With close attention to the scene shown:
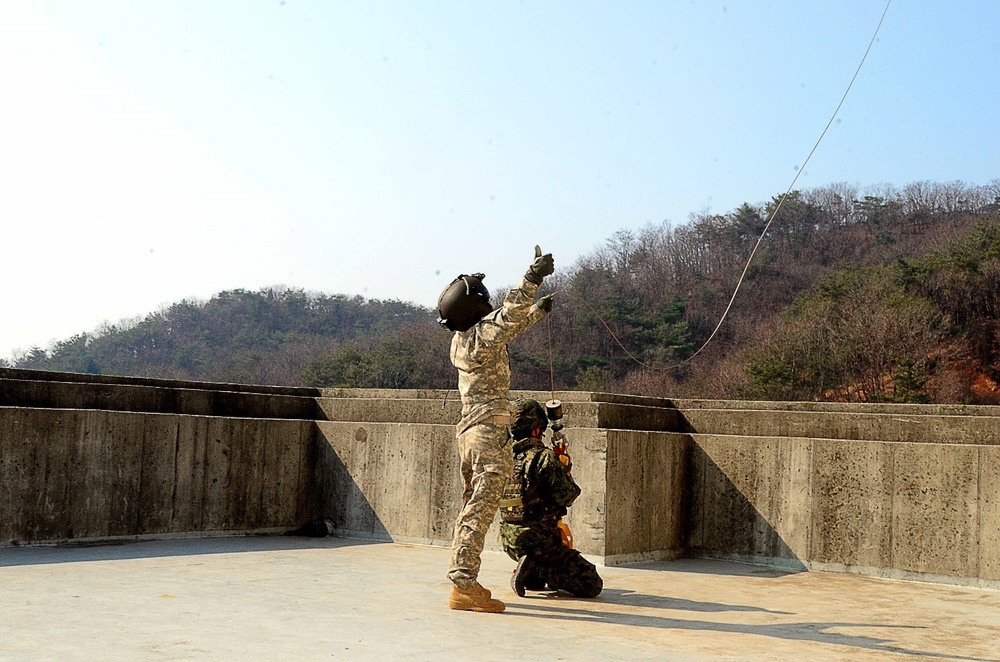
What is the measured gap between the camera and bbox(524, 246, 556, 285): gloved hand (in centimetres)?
662

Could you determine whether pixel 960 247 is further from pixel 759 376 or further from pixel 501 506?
pixel 501 506

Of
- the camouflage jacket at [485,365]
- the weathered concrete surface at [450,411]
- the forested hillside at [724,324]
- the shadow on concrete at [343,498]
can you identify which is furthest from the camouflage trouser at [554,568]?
the forested hillside at [724,324]

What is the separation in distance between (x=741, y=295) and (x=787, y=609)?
2311 inches

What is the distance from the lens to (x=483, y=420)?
275 inches

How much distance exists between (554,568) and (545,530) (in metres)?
0.29

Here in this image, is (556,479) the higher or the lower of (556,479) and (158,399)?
the lower

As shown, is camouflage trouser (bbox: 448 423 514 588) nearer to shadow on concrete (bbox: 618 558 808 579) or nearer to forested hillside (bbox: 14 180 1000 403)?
shadow on concrete (bbox: 618 558 808 579)

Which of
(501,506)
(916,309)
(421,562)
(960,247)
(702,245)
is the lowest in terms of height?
(421,562)

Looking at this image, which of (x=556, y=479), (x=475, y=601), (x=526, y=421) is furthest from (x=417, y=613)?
(x=526, y=421)

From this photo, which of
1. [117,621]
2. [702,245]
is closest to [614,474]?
[117,621]

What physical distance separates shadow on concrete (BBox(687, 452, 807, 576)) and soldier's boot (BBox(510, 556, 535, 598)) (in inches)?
119

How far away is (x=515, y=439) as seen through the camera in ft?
26.0

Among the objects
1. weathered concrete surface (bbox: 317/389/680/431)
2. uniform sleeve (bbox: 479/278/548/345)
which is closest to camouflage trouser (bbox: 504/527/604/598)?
uniform sleeve (bbox: 479/278/548/345)

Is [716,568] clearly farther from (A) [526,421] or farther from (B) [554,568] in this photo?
(A) [526,421]
